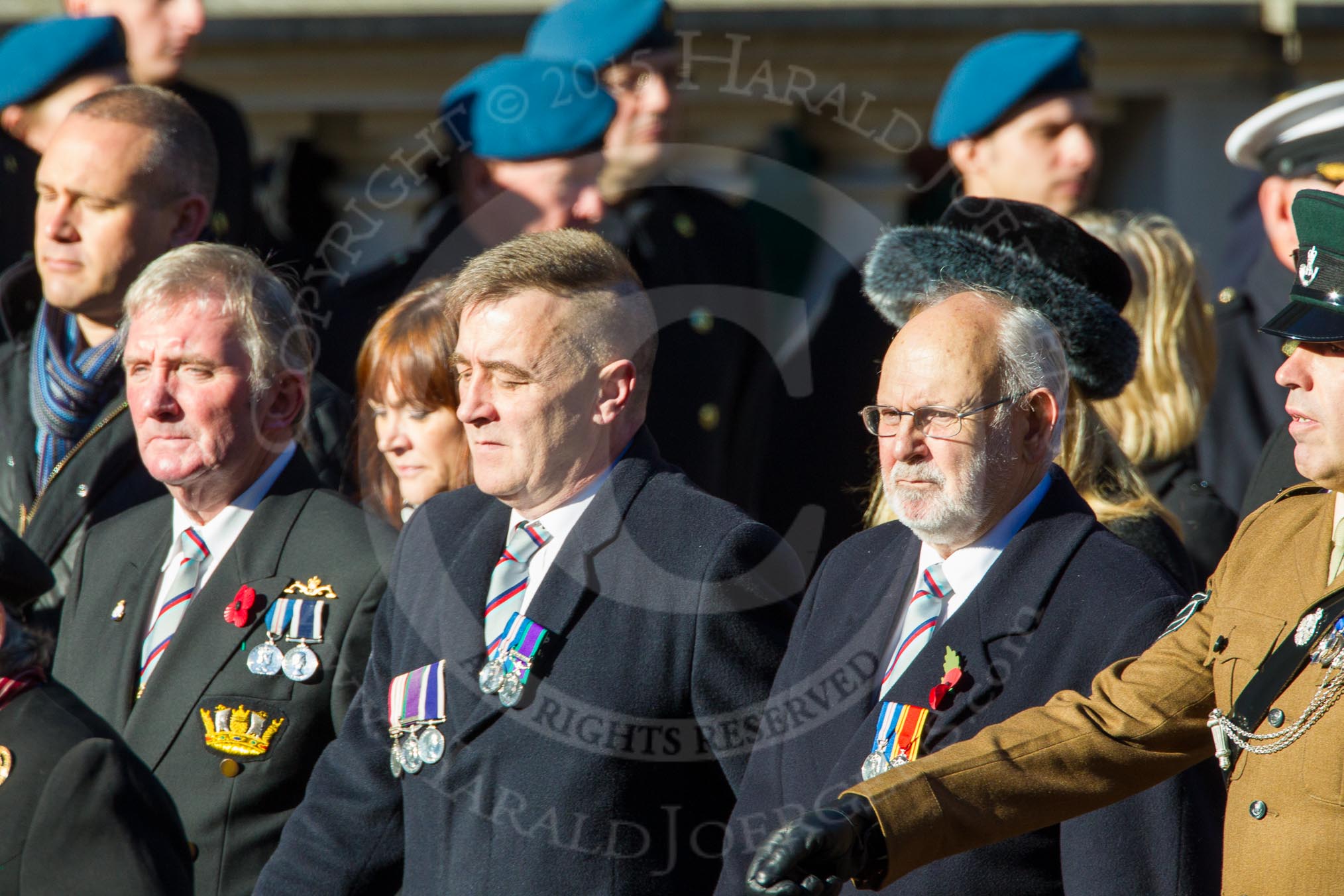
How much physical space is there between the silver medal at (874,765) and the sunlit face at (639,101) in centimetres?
249

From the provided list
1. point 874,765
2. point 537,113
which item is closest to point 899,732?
point 874,765

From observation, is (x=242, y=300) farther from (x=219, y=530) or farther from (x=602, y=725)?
(x=602, y=725)

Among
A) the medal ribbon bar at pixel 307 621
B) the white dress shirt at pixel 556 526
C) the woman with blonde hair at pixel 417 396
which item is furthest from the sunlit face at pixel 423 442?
the white dress shirt at pixel 556 526

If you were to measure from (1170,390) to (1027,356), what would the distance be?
4.80 feet

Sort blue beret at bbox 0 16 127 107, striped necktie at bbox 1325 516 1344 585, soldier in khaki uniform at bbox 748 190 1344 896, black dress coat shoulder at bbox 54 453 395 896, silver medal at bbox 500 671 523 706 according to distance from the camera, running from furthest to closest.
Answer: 1. blue beret at bbox 0 16 127 107
2. black dress coat shoulder at bbox 54 453 395 896
3. silver medal at bbox 500 671 523 706
4. striped necktie at bbox 1325 516 1344 585
5. soldier in khaki uniform at bbox 748 190 1344 896

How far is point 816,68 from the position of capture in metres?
7.72

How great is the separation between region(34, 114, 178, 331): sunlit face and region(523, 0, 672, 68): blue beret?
123 centimetres

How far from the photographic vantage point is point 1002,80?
5316 mm

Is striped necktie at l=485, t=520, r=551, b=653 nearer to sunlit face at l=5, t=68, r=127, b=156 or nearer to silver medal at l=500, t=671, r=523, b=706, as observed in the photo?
silver medal at l=500, t=671, r=523, b=706

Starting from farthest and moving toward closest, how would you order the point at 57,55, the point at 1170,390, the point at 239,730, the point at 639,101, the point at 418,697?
the point at 57,55 < the point at 639,101 < the point at 1170,390 < the point at 239,730 < the point at 418,697

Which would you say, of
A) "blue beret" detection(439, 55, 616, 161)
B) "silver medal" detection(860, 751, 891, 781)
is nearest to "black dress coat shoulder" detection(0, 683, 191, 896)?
"silver medal" detection(860, 751, 891, 781)

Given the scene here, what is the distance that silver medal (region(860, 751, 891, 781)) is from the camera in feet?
9.89

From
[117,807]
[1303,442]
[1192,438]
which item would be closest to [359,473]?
[117,807]

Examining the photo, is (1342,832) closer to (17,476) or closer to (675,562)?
(675,562)
